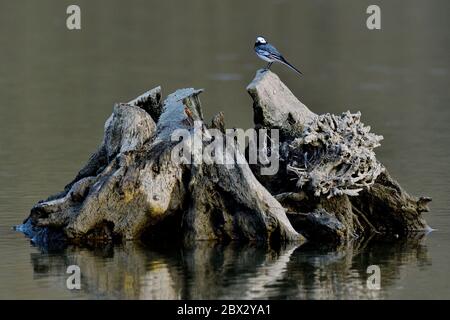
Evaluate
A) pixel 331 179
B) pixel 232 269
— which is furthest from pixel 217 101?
pixel 232 269

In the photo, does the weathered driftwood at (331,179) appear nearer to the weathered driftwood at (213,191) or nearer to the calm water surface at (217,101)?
the weathered driftwood at (213,191)

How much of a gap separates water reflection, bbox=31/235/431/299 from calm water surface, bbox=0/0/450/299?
2cm

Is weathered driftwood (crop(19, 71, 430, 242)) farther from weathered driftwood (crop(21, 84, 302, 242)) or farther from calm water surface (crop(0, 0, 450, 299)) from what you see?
calm water surface (crop(0, 0, 450, 299))

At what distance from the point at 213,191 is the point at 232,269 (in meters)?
1.58

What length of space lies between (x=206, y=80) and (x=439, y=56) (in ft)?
28.3

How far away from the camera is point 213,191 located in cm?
1405

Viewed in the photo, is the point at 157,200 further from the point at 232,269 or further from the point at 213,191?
the point at 232,269

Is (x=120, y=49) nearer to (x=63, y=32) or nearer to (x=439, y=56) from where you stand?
(x=63, y=32)

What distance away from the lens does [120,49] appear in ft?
118

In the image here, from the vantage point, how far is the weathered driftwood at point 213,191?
543 inches

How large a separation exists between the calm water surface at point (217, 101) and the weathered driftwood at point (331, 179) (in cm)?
49

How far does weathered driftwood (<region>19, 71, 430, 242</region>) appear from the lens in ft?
45.3

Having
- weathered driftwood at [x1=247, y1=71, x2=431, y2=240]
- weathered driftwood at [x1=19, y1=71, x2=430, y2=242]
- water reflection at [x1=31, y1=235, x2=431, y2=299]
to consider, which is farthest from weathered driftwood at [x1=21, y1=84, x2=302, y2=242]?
weathered driftwood at [x1=247, y1=71, x2=431, y2=240]
